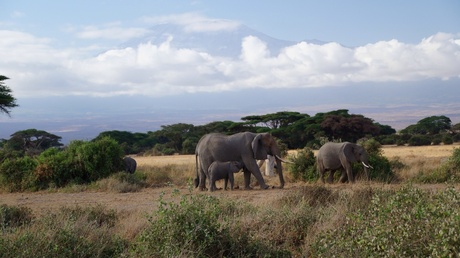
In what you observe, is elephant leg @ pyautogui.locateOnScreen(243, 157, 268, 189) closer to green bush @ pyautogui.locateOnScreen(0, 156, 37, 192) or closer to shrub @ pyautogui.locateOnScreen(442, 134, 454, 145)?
green bush @ pyautogui.locateOnScreen(0, 156, 37, 192)

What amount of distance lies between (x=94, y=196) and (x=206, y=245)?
31.8 ft

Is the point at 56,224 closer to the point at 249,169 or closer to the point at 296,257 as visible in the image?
the point at 296,257

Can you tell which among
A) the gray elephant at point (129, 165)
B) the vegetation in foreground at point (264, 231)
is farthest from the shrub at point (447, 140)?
the vegetation in foreground at point (264, 231)

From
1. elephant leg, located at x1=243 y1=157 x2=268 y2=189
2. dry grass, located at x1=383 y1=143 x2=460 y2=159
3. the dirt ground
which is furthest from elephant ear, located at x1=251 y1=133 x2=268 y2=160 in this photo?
dry grass, located at x1=383 y1=143 x2=460 y2=159

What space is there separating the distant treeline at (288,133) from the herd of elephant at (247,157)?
19511mm

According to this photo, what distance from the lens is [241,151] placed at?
60.8 ft

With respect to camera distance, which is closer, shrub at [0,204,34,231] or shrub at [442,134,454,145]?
shrub at [0,204,34,231]

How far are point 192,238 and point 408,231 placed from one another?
3097 mm

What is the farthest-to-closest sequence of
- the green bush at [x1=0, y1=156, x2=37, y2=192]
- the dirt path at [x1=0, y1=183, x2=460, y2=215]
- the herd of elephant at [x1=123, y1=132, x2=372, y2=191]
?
the green bush at [x1=0, y1=156, x2=37, y2=192] → the herd of elephant at [x1=123, y1=132, x2=372, y2=191] → the dirt path at [x1=0, y1=183, x2=460, y2=215]

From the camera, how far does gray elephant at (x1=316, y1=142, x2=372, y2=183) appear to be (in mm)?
19078

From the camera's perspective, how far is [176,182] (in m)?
21.5

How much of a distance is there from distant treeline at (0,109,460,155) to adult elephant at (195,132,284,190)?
813 inches

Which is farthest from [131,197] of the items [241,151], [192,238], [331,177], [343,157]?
[192,238]

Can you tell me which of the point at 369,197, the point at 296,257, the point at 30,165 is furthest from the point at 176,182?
the point at 296,257
